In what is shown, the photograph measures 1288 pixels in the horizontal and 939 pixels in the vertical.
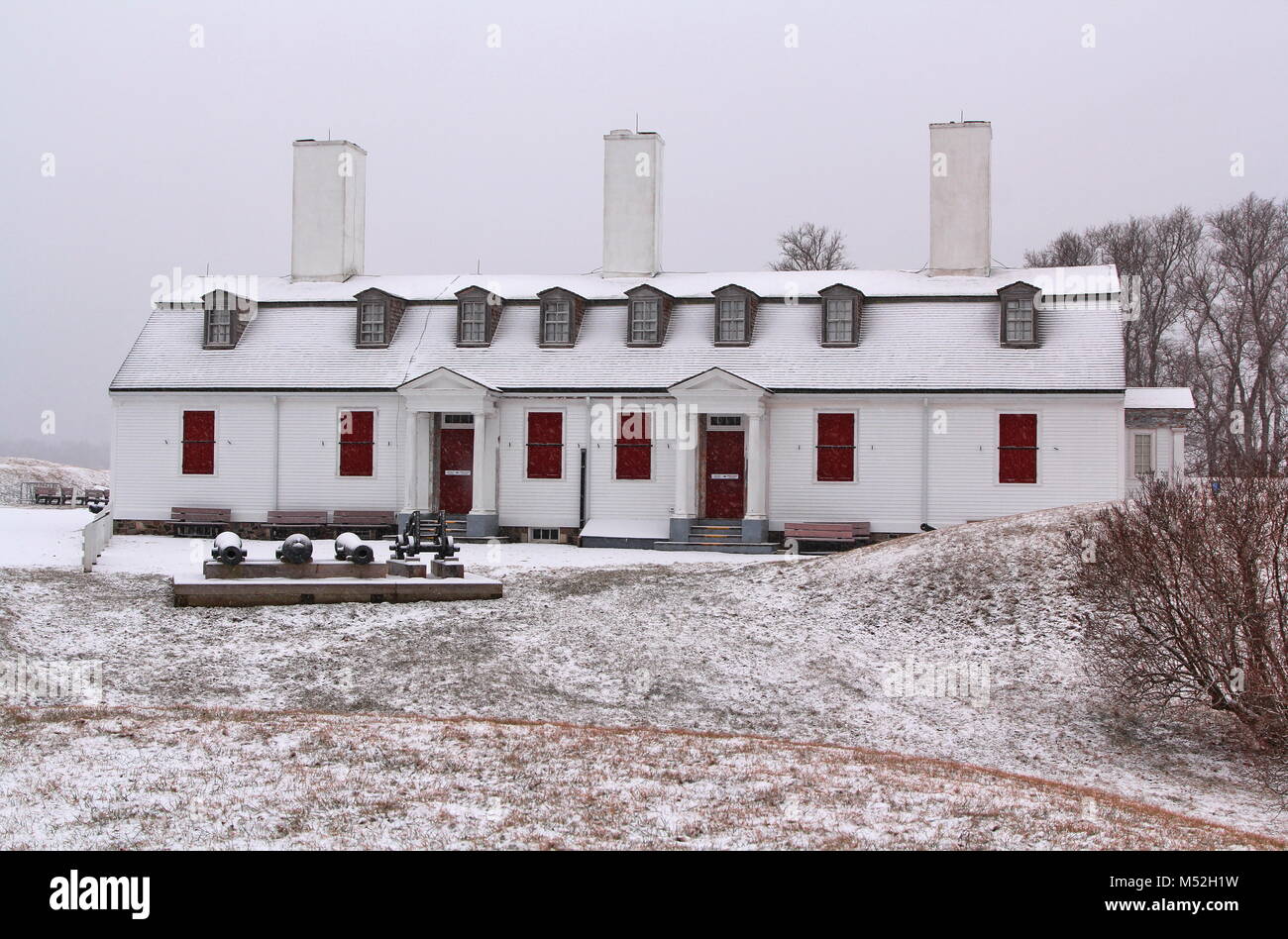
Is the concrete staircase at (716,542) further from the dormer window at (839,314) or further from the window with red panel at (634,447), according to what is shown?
the dormer window at (839,314)

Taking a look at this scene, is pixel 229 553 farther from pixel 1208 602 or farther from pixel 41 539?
pixel 1208 602

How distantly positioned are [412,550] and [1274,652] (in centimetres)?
1328

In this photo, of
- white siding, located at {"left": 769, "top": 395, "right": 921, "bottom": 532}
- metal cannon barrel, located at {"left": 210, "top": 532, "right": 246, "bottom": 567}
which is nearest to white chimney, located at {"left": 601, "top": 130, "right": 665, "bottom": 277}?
white siding, located at {"left": 769, "top": 395, "right": 921, "bottom": 532}

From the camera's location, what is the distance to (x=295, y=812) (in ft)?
27.9

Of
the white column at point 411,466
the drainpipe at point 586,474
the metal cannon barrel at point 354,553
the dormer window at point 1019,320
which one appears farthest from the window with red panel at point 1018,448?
the metal cannon barrel at point 354,553

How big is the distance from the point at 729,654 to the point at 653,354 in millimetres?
13176

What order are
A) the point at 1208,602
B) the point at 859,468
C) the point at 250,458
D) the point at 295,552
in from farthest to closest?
the point at 250,458 < the point at 859,468 < the point at 295,552 < the point at 1208,602

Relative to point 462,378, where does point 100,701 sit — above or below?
below

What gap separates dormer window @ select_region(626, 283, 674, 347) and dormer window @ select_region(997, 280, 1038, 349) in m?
8.14

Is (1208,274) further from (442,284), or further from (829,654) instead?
(829,654)

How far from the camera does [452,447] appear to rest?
29.5 metres

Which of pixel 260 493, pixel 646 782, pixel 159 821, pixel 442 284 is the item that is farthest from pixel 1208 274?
pixel 159 821

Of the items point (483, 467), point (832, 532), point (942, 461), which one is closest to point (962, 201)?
point (942, 461)

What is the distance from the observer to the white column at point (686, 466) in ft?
89.8
